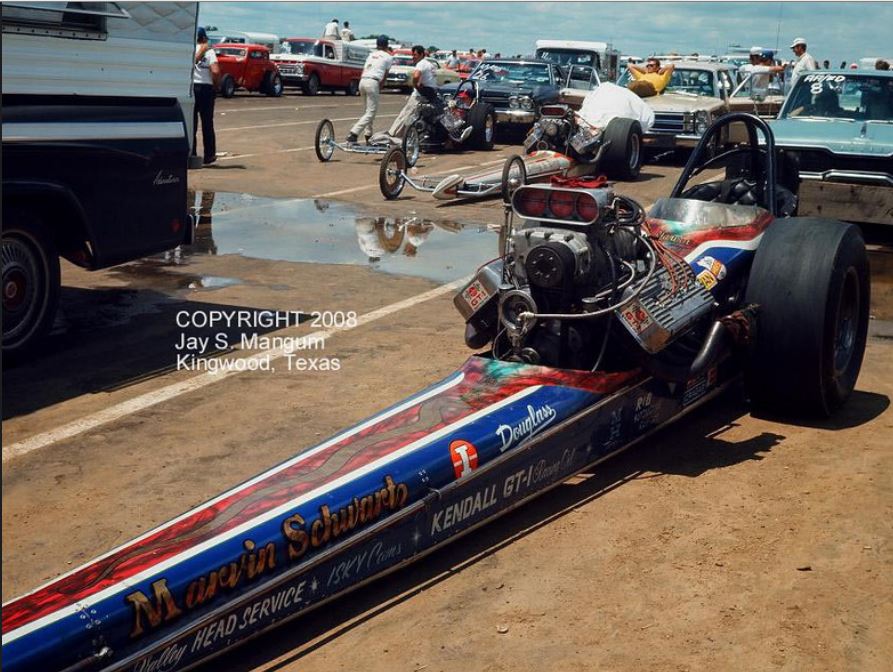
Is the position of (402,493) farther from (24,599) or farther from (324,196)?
(324,196)

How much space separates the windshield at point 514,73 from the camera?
22.5m

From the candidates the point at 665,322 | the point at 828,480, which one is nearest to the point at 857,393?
the point at 828,480

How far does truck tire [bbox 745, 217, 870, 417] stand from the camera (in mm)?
6258

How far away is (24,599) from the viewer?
3.66 m

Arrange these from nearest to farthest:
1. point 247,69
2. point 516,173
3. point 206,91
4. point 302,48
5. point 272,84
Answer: point 516,173 → point 206,91 → point 247,69 → point 272,84 → point 302,48

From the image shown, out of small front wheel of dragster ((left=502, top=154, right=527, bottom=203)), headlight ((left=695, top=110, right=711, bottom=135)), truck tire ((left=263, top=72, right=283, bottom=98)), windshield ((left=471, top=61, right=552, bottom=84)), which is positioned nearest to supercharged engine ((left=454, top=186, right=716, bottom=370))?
small front wheel of dragster ((left=502, top=154, right=527, bottom=203))

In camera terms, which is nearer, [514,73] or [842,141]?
[842,141]

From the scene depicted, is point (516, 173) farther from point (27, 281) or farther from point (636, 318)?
point (636, 318)

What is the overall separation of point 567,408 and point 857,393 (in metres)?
2.79

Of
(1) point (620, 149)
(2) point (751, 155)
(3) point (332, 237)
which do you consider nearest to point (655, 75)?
(1) point (620, 149)

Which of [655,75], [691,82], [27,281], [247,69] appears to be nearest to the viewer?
[27,281]

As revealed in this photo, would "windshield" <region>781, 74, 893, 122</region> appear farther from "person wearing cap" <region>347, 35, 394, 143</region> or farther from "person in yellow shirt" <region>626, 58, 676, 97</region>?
"person wearing cap" <region>347, 35, 394, 143</region>

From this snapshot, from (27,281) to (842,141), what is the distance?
29.5 ft

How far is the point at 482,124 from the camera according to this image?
20516 millimetres
